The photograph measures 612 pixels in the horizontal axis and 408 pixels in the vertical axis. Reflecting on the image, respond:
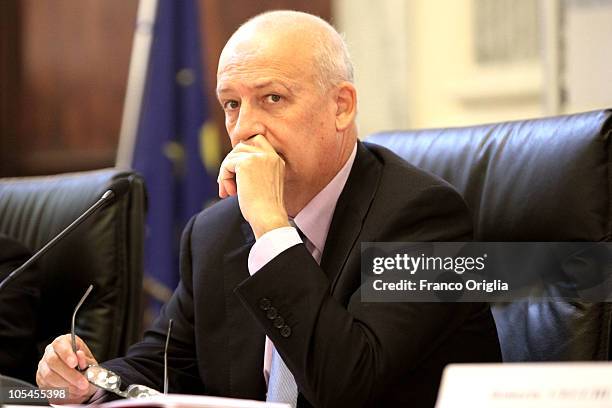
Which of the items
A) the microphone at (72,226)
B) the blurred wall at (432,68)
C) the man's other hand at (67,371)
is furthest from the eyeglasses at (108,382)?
the blurred wall at (432,68)

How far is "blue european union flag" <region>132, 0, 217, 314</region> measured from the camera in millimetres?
4172

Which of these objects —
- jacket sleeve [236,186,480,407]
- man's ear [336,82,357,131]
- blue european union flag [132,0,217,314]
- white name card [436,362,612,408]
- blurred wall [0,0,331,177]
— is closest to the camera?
white name card [436,362,612,408]

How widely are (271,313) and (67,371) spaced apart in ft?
1.35

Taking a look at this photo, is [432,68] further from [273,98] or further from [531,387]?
[531,387]

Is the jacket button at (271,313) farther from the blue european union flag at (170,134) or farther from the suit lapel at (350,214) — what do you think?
the blue european union flag at (170,134)

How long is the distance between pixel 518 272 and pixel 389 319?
1.37 ft

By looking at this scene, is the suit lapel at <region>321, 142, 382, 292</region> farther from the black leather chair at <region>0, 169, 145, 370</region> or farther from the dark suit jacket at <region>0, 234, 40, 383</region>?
the dark suit jacket at <region>0, 234, 40, 383</region>

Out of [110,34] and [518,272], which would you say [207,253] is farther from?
[110,34]

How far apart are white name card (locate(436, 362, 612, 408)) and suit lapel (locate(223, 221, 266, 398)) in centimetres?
91

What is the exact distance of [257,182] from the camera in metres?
1.65

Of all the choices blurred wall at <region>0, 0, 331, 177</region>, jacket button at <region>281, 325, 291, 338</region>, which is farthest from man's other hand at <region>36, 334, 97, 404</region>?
blurred wall at <region>0, 0, 331, 177</region>

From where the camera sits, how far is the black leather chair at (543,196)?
170cm

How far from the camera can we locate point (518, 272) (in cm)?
182

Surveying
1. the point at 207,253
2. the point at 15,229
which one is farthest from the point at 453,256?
the point at 15,229
